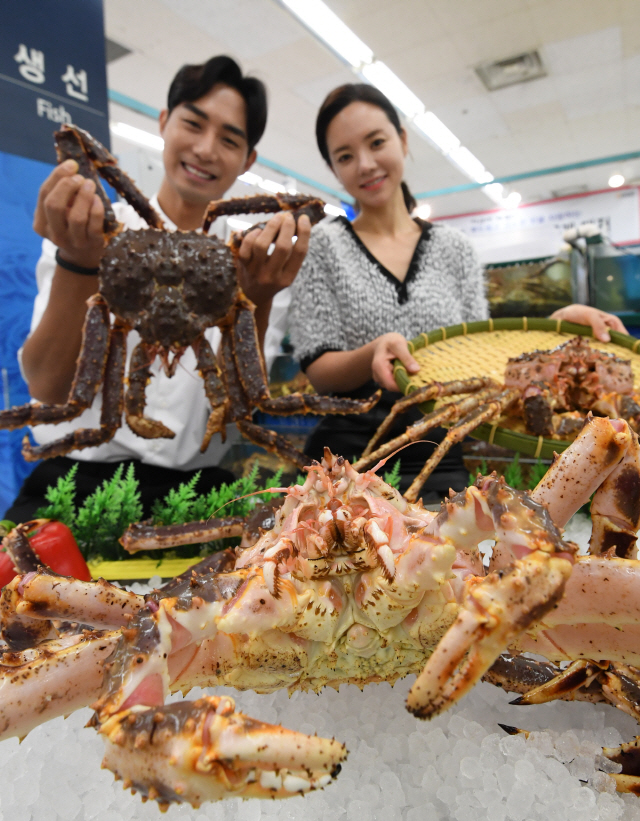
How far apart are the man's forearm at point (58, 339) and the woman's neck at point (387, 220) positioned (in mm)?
A: 1109

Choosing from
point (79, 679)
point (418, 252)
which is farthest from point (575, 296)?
point (79, 679)

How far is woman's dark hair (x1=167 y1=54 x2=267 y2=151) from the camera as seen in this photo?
5.26 feet

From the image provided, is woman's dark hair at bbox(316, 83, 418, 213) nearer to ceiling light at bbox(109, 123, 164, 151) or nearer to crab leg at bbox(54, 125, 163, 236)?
crab leg at bbox(54, 125, 163, 236)

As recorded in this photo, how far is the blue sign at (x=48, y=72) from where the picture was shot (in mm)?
2248

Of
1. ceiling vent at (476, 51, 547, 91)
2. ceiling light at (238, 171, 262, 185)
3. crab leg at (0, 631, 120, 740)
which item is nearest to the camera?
crab leg at (0, 631, 120, 740)

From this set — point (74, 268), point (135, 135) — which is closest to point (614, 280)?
point (74, 268)

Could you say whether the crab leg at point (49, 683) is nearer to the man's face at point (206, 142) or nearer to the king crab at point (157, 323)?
the king crab at point (157, 323)

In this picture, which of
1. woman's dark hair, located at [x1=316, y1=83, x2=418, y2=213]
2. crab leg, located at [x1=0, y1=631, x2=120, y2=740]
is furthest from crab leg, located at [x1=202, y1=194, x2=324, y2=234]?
crab leg, located at [x1=0, y1=631, x2=120, y2=740]

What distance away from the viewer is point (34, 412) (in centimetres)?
117

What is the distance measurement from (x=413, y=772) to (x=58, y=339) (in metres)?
1.33

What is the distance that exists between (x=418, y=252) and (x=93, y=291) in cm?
117

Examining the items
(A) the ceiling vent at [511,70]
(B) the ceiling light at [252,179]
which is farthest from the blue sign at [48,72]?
(B) the ceiling light at [252,179]

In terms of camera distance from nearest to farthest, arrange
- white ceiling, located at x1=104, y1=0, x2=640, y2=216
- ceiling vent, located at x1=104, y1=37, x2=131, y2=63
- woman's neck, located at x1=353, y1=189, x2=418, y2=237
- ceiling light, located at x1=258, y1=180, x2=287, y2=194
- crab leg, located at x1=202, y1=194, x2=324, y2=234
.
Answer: crab leg, located at x1=202, y1=194, x2=324, y2=234 < woman's neck, located at x1=353, y1=189, x2=418, y2=237 < white ceiling, located at x1=104, y1=0, x2=640, y2=216 < ceiling vent, located at x1=104, y1=37, x2=131, y2=63 < ceiling light, located at x1=258, y1=180, x2=287, y2=194

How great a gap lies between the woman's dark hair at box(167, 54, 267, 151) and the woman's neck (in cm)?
52
